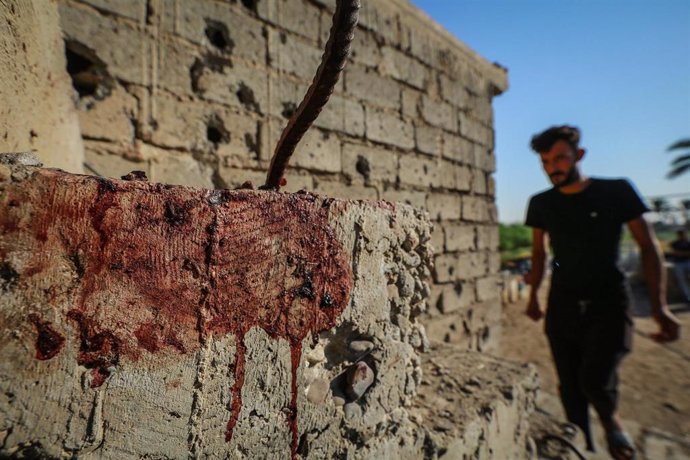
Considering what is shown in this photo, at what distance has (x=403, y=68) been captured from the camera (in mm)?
3217

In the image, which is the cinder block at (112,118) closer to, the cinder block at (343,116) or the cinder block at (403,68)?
the cinder block at (343,116)

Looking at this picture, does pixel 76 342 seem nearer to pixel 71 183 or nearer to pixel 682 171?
pixel 71 183

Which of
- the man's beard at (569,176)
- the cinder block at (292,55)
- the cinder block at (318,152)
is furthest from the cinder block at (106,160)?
the man's beard at (569,176)

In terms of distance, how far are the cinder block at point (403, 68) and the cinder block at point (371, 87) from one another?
89 millimetres

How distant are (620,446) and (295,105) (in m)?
2.93

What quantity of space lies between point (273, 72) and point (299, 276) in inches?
79.0

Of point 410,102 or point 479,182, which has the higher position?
point 410,102

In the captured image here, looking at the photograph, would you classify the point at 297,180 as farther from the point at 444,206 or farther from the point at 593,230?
the point at 593,230

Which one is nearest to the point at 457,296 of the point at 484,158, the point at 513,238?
the point at 484,158

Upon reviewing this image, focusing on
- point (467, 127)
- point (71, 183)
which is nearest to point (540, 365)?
point (467, 127)

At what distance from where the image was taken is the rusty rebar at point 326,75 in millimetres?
664

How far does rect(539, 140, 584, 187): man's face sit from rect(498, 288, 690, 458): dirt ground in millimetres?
1881

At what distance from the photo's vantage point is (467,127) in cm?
399

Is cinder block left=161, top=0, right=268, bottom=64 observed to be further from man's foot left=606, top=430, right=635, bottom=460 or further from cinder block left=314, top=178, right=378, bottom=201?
man's foot left=606, top=430, right=635, bottom=460
